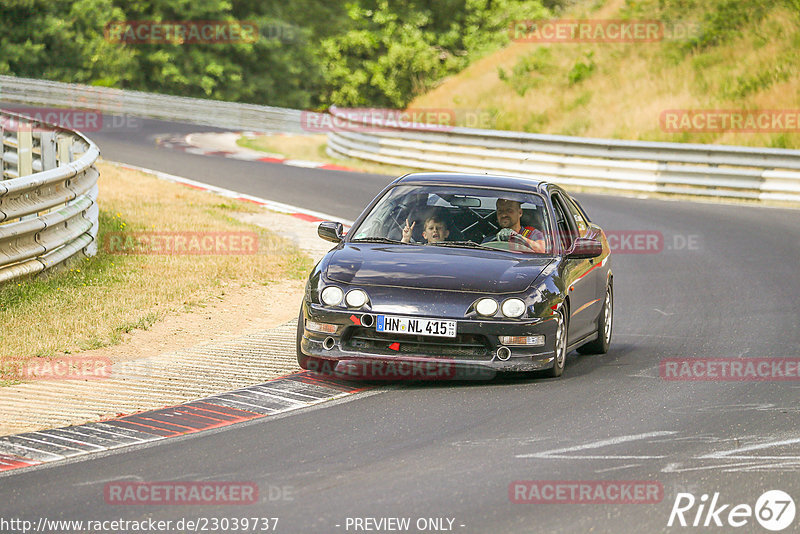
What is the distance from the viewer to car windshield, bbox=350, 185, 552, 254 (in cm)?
939

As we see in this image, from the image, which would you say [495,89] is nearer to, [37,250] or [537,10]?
[537,10]

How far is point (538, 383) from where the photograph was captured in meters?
8.81

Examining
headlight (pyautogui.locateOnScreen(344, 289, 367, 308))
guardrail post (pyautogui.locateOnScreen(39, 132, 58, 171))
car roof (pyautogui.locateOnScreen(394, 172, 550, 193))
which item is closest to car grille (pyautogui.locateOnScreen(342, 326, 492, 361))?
headlight (pyautogui.locateOnScreen(344, 289, 367, 308))

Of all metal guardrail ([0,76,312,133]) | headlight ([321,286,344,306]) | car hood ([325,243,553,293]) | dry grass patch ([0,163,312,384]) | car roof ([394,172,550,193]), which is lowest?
metal guardrail ([0,76,312,133])

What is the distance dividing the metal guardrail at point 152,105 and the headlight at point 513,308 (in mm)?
32370

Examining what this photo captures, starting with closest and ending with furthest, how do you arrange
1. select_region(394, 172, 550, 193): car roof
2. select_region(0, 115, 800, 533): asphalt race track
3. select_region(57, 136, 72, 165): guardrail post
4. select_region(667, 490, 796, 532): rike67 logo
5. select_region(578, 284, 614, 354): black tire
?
select_region(667, 490, 796, 532): rike67 logo
select_region(0, 115, 800, 533): asphalt race track
select_region(394, 172, 550, 193): car roof
select_region(578, 284, 614, 354): black tire
select_region(57, 136, 72, 165): guardrail post

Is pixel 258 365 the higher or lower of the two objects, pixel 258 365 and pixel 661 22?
the lower

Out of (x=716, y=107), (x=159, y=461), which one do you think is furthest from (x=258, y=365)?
(x=716, y=107)

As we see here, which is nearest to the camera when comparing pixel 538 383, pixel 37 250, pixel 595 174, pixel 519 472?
pixel 519 472

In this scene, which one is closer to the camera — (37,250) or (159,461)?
(159,461)

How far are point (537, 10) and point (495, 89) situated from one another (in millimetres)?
19697

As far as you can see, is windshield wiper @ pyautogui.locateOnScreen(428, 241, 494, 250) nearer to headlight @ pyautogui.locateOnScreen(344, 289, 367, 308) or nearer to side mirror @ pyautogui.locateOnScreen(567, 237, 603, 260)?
side mirror @ pyautogui.locateOnScreen(567, 237, 603, 260)

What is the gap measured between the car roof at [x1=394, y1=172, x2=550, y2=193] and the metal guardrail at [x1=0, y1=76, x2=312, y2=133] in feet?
101

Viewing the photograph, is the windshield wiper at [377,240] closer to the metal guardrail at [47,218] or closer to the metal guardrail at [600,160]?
the metal guardrail at [47,218]
